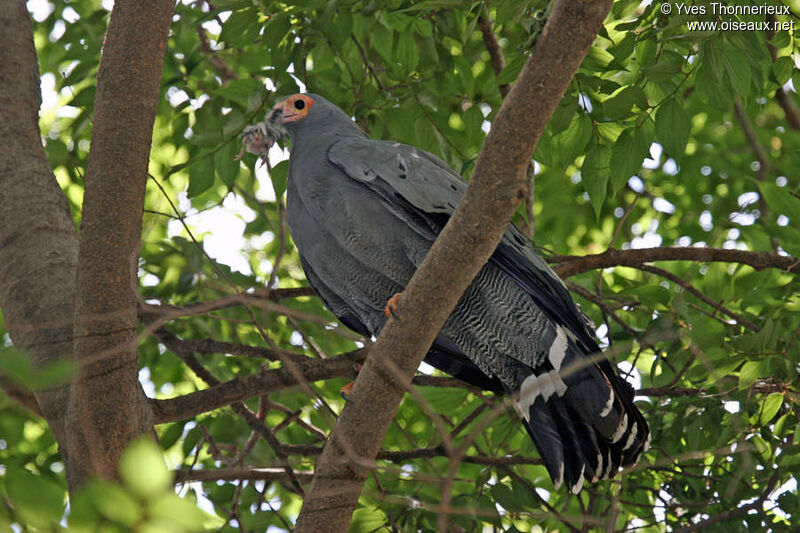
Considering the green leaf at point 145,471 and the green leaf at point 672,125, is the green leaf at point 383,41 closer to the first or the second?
the green leaf at point 672,125

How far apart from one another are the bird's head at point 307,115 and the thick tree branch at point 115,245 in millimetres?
1210

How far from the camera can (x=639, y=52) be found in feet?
10.6

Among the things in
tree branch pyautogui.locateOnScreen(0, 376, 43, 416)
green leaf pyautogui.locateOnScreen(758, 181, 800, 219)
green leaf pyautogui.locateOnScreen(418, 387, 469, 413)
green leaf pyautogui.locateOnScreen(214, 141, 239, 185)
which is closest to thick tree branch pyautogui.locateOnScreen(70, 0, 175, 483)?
tree branch pyautogui.locateOnScreen(0, 376, 43, 416)

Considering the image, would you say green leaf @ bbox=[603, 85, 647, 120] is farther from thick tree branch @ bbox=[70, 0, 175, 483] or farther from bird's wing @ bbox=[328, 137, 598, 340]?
thick tree branch @ bbox=[70, 0, 175, 483]

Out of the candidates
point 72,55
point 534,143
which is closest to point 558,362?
point 534,143

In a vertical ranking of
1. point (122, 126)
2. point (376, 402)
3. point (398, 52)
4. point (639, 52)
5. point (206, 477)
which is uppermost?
point (398, 52)

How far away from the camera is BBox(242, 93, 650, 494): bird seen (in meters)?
3.10

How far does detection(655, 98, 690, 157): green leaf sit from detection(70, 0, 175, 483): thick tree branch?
1854mm

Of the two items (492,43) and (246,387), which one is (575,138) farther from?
(246,387)

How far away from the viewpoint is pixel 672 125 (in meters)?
3.08

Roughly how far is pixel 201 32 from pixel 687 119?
2.86m

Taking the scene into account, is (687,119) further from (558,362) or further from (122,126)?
(122,126)

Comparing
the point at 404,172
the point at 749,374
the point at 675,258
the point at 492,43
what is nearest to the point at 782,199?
the point at 675,258

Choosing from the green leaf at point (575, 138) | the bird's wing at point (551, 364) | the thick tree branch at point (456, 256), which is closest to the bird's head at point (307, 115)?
the bird's wing at point (551, 364)
